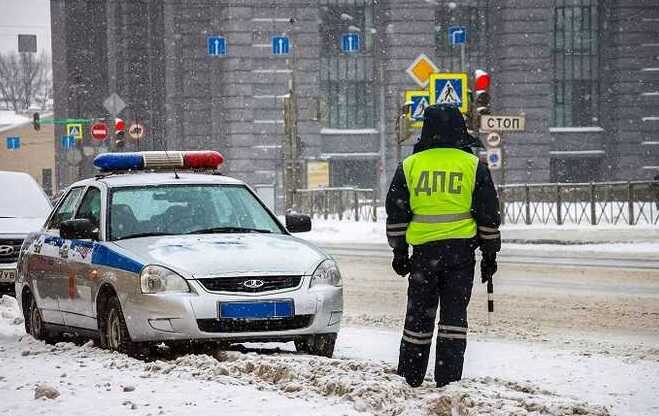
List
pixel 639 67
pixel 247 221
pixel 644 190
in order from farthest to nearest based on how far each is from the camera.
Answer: pixel 639 67 < pixel 644 190 < pixel 247 221

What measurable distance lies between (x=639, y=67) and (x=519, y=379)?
131ft

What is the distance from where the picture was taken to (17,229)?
14.7 meters

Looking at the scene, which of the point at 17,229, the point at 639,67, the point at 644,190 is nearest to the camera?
the point at 17,229

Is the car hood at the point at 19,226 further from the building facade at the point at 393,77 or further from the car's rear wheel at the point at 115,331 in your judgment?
the building facade at the point at 393,77

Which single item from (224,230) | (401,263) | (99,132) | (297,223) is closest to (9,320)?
(224,230)

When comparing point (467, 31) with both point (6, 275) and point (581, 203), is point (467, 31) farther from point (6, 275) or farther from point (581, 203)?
point (6, 275)

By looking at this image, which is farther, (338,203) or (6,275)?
(338,203)

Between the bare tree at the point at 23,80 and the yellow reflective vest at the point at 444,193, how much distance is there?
112232mm

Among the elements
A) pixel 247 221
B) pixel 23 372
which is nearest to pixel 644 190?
pixel 247 221

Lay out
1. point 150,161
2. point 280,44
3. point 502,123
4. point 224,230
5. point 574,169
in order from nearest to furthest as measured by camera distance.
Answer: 1. point 224,230
2. point 150,161
3. point 502,123
4. point 280,44
5. point 574,169

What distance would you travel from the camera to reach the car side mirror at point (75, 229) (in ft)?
32.4

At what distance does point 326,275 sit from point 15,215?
7.27 metres

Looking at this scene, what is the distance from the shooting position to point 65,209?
1129 cm

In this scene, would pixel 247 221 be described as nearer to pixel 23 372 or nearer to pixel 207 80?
pixel 23 372
